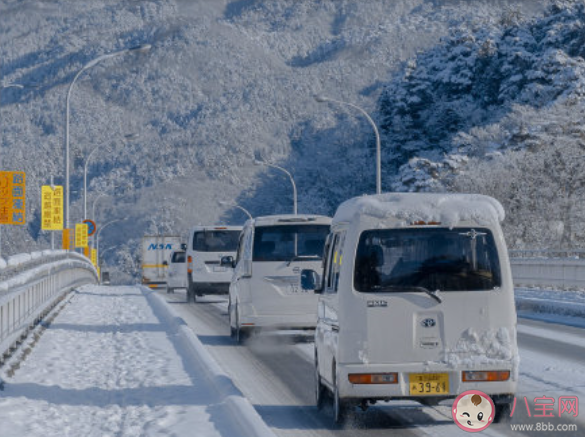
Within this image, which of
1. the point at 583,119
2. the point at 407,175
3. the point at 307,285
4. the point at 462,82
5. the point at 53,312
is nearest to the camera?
the point at 307,285

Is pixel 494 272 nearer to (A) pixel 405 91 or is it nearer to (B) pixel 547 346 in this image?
(B) pixel 547 346

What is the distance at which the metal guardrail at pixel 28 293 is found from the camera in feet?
47.1

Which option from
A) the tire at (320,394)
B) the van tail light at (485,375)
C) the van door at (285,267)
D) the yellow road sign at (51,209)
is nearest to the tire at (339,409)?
the tire at (320,394)

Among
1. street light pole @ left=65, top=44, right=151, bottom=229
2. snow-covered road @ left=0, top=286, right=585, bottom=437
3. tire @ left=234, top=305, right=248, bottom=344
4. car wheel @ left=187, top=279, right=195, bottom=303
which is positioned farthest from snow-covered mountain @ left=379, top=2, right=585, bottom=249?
snow-covered road @ left=0, top=286, right=585, bottom=437

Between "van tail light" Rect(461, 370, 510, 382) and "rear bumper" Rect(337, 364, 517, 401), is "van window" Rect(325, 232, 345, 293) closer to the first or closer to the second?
"rear bumper" Rect(337, 364, 517, 401)

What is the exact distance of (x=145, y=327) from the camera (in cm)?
2112

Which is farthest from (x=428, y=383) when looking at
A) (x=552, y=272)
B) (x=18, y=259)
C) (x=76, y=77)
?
(x=76, y=77)

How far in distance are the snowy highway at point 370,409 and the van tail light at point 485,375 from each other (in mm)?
470

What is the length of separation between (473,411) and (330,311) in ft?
5.43

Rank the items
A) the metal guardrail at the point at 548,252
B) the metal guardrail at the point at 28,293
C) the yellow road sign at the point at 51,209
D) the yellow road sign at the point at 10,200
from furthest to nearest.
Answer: the yellow road sign at the point at 51,209, the metal guardrail at the point at 548,252, the yellow road sign at the point at 10,200, the metal guardrail at the point at 28,293

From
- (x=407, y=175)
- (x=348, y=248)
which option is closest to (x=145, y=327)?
(x=348, y=248)

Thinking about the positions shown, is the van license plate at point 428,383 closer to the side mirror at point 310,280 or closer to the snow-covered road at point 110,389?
the snow-covered road at point 110,389

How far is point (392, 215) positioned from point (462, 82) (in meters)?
112

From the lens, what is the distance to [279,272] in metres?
18.4
